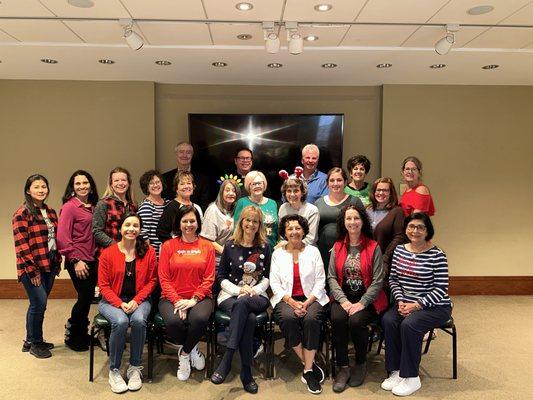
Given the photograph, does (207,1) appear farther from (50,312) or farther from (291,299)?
(50,312)

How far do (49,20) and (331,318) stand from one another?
297cm

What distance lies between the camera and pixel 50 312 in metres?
4.84

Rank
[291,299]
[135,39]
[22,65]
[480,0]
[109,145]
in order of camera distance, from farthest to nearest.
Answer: [109,145] → [22,65] → [135,39] → [291,299] → [480,0]

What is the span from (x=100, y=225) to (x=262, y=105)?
2.61 m

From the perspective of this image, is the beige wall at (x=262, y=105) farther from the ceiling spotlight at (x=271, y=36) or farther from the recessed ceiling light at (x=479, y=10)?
the recessed ceiling light at (x=479, y=10)

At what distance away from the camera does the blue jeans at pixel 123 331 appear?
3.13 m

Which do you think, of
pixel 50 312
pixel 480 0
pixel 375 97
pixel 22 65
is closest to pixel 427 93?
pixel 375 97

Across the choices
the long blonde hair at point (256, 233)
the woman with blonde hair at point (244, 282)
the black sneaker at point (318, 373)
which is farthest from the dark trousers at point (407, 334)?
the long blonde hair at point (256, 233)

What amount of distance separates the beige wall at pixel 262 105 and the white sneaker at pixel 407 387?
118 inches

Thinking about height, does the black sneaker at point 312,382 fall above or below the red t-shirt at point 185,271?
below

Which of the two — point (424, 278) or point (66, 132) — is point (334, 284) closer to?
point (424, 278)

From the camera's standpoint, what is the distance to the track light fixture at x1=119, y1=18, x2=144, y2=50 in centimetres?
341

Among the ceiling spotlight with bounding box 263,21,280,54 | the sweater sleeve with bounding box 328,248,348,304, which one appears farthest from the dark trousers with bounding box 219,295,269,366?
the ceiling spotlight with bounding box 263,21,280,54

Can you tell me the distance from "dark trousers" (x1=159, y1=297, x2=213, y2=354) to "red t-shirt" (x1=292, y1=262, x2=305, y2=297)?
2.01 ft
